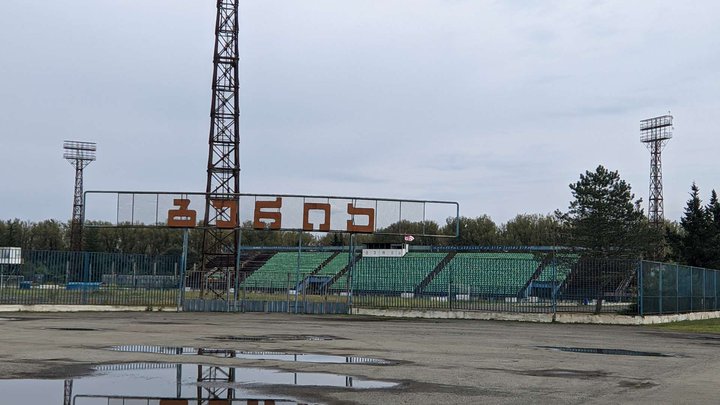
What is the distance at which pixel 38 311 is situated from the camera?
34.0 m

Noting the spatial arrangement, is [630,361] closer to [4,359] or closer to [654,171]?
[4,359]

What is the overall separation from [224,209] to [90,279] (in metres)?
7.03

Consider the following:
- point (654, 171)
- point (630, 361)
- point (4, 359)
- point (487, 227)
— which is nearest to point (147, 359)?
point (4, 359)

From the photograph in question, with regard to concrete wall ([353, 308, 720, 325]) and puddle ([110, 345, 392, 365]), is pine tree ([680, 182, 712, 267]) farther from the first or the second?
puddle ([110, 345, 392, 365])

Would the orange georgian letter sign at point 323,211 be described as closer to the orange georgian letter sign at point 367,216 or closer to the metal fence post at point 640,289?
the orange georgian letter sign at point 367,216

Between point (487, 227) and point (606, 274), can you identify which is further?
point (487, 227)

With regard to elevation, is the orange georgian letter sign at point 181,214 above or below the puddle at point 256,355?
above

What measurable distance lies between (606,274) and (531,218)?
3303 inches

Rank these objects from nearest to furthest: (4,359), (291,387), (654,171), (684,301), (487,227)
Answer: (291,387)
(4,359)
(684,301)
(654,171)
(487,227)

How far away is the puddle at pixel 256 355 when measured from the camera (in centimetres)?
1434

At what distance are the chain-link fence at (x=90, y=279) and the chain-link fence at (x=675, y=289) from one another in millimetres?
21713

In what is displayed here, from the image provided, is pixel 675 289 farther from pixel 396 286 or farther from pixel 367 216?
pixel 367 216

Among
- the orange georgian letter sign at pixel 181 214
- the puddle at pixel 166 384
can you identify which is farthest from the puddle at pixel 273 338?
the orange georgian letter sign at pixel 181 214

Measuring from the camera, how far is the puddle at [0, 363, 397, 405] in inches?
374
